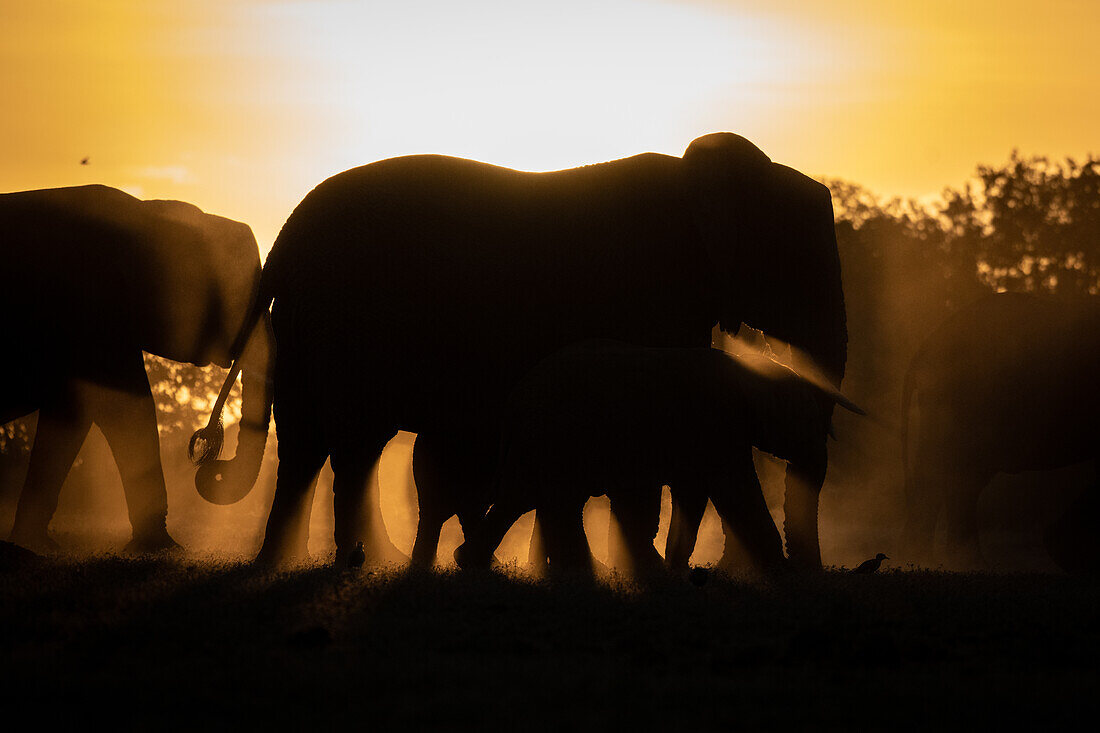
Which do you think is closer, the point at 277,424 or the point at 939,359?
the point at 277,424

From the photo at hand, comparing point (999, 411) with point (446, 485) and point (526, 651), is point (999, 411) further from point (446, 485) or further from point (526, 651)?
point (526, 651)

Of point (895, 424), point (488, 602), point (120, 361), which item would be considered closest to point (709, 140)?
point (488, 602)

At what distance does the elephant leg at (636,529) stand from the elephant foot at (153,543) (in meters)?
5.40

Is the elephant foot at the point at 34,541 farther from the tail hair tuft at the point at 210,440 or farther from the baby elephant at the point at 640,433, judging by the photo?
the baby elephant at the point at 640,433

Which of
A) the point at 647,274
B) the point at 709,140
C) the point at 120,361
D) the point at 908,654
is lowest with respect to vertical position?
the point at 908,654

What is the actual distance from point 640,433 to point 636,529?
1421 mm

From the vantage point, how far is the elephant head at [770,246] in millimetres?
13305

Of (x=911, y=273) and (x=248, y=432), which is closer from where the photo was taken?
(x=248, y=432)

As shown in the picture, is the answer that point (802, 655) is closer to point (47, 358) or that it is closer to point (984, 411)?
point (984, 411)

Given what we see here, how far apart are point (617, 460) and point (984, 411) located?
6188 millimetres

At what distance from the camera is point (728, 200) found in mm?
13406

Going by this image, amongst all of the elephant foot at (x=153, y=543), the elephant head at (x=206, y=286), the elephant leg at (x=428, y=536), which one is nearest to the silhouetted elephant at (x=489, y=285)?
the elephant leg at (x=428, y=536)

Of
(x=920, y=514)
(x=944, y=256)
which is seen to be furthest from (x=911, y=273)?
(x=920, y=514)

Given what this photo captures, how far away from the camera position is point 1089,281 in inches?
1179
